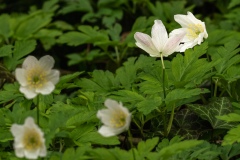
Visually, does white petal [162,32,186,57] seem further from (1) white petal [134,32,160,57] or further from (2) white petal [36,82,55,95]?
(2) white petal [36,82,55,95]

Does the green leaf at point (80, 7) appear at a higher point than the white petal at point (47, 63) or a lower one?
lower

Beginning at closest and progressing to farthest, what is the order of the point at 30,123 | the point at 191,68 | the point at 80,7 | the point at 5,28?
the point at 30,123
the point at 191,68
the point at 5,28
the point at 80,7

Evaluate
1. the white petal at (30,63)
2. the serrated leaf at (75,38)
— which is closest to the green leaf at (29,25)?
the serrated leaf at (75,38)

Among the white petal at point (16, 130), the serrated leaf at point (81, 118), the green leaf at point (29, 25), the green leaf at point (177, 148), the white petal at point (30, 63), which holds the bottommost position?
the green leaf at point (29, 25)

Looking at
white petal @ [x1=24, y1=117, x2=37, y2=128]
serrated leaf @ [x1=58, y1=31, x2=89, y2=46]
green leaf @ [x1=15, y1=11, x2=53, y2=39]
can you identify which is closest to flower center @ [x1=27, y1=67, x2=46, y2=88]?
white petal @ [x1=24, y1=117, x2=37, y2=128]

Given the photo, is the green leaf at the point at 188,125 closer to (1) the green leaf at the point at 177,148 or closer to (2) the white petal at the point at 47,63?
(1) the green leaf at the point at 177,148

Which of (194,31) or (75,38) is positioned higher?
(194,31)

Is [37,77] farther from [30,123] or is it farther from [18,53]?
[18,53]

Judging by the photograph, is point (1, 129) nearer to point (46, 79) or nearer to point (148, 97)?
point (46, 79)

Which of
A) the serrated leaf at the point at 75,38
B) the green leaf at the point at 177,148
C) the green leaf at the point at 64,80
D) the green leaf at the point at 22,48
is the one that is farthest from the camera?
the serrated leaf at the point at 75,38

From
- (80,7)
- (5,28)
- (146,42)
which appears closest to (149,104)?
(146,42)
